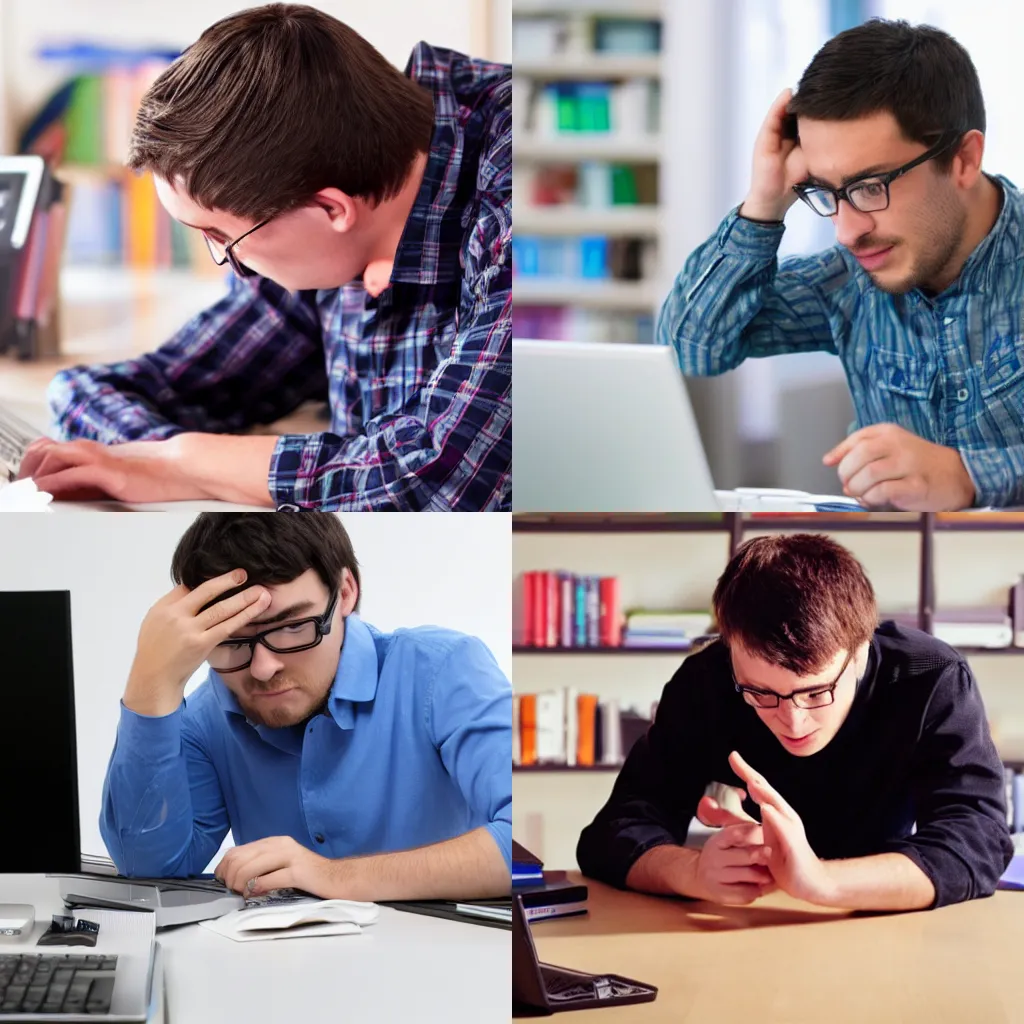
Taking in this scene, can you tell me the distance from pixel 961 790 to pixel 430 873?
0.66m

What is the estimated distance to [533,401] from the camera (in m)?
1.48

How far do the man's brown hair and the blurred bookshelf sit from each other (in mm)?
144

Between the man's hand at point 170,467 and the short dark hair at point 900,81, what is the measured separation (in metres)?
0.75

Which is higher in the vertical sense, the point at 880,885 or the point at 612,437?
the point at 612,437

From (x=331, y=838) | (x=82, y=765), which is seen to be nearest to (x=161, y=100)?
(x=82, y=765)

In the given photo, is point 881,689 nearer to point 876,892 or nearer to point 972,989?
point 876,892

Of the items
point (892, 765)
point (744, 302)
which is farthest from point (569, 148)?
point (892, 765)

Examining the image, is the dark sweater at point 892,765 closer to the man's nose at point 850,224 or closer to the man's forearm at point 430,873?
the man's forearm at point 430,873

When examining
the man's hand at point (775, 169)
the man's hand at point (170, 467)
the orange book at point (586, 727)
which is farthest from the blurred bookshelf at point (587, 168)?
the orange book at point (586, 727)

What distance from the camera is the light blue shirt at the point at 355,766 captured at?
1558 millimetres

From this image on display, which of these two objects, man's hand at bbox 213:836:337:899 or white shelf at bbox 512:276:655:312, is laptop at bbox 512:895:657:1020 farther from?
white shelf at bbox 512:276:655:312

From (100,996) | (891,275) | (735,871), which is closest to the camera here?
(100,996)

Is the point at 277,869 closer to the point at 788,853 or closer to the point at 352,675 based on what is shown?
the point at 352,675

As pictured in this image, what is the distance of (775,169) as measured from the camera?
1.42 meters
